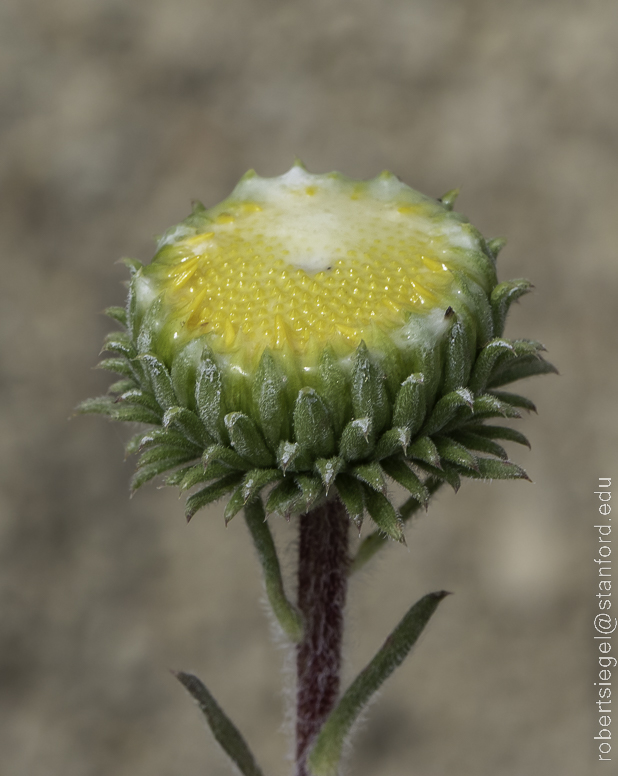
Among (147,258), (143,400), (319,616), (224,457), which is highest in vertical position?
(147,258)

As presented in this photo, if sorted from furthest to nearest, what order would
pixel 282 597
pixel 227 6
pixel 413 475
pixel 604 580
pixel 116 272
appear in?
pixel 227 6
pixel 116 272
pixel 604 580
pixel 282 597
pixel 413 475

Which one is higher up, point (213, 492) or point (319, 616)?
point (213, 492)

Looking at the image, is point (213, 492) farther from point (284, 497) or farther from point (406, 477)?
point (406, 477)

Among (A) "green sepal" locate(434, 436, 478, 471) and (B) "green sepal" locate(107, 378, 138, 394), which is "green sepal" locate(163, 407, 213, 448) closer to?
(B) "green sepal" locate(107, 378, 138, 394)

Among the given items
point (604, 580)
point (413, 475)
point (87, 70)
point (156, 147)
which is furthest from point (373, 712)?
point (87, 70)

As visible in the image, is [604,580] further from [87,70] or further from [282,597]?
[87,70]

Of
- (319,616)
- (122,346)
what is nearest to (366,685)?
(319,616)

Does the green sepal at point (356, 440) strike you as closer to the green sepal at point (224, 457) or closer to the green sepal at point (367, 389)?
the green sepal at point (367, 389)

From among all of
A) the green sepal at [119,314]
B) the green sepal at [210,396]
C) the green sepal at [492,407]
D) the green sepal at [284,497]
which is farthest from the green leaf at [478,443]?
the green sepal at [119,314]
